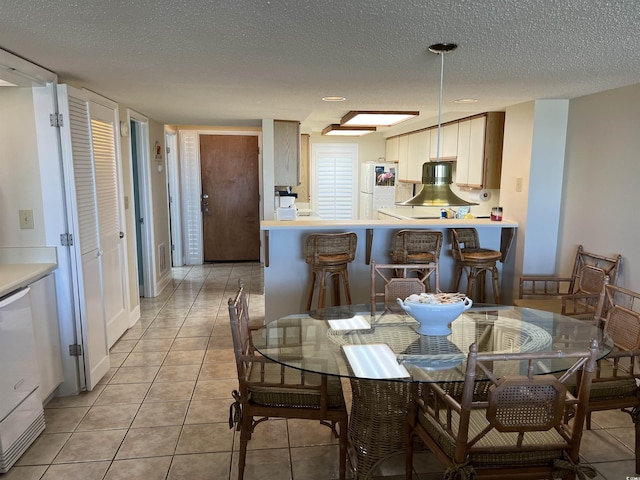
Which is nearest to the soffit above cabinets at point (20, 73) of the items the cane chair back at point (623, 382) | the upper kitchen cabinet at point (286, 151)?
the upper kitchen cabinet at point (286, 151)

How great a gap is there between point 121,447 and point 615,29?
9.98 ft

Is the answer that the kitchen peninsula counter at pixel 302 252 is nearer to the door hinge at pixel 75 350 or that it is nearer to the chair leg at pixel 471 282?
the chair leg at pixel 471 282

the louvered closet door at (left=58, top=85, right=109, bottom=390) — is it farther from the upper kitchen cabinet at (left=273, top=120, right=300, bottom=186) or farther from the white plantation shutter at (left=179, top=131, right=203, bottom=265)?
the white plantation shutter at (left=179, top=131, right=203, bottom=265)

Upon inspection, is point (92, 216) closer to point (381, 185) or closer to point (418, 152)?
point (418, 152)

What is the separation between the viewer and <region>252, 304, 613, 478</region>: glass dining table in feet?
6.26

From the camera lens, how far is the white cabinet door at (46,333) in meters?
2.59

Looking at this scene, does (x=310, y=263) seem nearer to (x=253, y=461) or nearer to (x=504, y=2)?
(x=253, y=461)

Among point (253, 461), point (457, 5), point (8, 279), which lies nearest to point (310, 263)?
point (253, 461)

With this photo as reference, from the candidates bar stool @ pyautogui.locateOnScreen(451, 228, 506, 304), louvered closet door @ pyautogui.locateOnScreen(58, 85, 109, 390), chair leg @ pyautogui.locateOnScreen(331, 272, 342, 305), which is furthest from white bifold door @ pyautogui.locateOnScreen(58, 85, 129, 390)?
bar stool @ pyautogui.locateOnScreen(451, 228, 506, 304)

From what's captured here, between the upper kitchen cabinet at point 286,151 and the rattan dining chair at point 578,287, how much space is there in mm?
2765

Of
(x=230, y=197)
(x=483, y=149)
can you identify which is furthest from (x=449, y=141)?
(x=230, y=197)

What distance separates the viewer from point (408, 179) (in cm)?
663

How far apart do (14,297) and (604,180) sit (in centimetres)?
384

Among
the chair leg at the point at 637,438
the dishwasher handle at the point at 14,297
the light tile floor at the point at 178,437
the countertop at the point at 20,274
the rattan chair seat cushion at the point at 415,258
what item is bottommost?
the light tile floor at the point at 178,437
